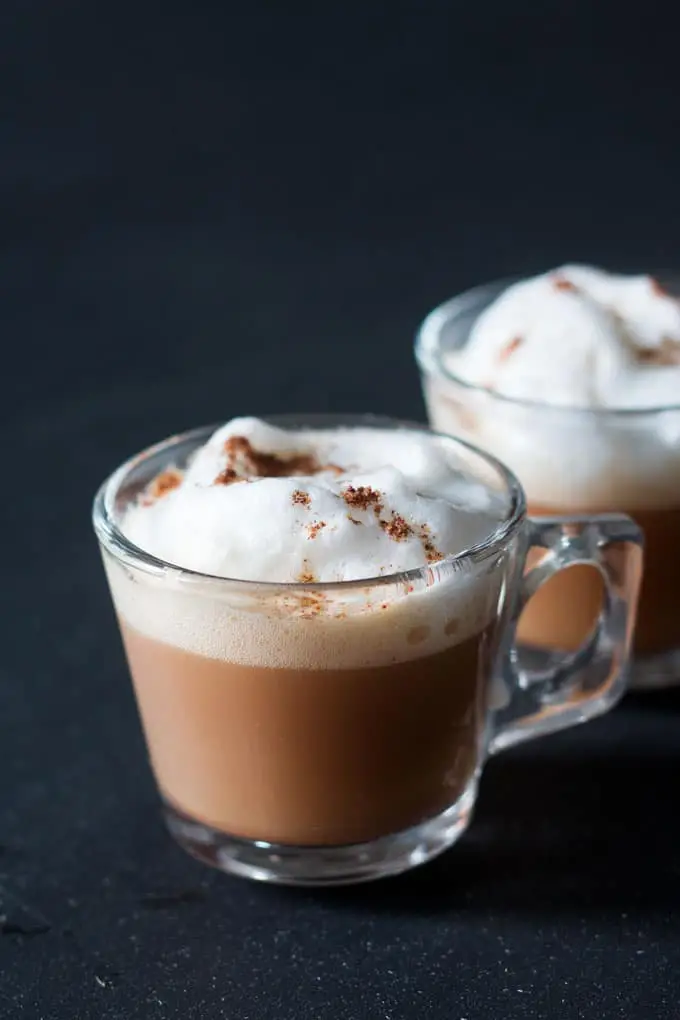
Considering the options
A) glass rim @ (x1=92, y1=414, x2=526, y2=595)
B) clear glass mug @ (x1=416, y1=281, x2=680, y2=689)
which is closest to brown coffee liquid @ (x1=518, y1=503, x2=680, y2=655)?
clear glass mug @ (x1=416, y1=281, x2=680, y2=689)

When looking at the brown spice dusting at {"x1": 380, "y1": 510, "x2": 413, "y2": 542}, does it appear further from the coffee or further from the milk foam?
the milk foam

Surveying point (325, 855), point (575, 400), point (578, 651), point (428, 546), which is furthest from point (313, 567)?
point (575, 400)

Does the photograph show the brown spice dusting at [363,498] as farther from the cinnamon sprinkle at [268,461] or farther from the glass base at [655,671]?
the glass base at [655,671]

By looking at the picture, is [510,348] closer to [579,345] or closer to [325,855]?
[579,345]

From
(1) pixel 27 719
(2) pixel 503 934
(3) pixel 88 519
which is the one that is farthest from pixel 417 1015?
(3) pixel 88 519

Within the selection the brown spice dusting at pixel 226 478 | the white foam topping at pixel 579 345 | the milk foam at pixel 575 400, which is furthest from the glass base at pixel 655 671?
the brown spice dusting at pixel 226 478
